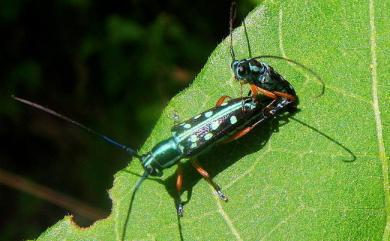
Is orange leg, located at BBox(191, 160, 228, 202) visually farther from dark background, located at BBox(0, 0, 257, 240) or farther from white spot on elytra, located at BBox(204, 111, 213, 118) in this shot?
dark background, located at BBox(0, 0, 257, 240)

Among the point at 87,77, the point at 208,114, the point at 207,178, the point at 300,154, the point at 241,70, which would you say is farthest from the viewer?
the point at 87,77

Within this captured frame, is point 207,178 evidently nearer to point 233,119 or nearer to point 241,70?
point 233,119

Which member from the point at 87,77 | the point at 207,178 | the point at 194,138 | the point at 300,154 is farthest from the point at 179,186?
the point at 87,77

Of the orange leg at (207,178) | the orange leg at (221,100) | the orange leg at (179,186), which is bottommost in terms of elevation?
the orange leg at (179,186)

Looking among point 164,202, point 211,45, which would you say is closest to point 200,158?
point 164,202

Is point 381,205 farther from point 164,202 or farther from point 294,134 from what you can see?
point 164,202

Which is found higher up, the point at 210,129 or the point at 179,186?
the point at 210,129

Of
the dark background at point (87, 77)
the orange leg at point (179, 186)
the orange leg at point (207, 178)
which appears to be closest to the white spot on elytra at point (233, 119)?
the orange leg at point (207, 178)

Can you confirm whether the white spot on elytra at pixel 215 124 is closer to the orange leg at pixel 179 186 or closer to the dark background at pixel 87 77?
the orange leg at pixel 179 186
